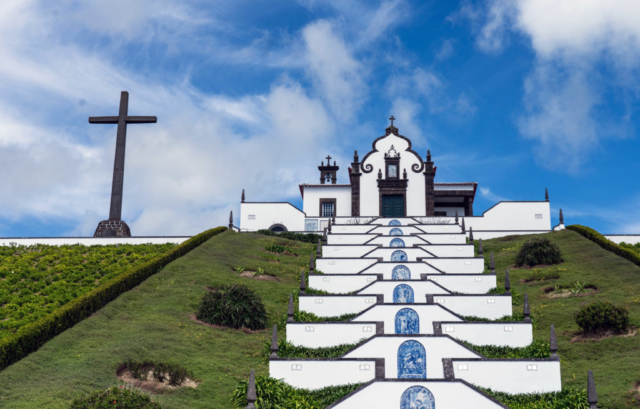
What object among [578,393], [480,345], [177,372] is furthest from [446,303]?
[177,372]

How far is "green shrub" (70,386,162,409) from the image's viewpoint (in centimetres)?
1451

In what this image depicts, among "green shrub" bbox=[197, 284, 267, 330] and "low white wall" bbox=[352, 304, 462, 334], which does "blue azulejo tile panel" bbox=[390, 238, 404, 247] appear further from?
"low white wall" bbox=[352, 304, 462, 334]

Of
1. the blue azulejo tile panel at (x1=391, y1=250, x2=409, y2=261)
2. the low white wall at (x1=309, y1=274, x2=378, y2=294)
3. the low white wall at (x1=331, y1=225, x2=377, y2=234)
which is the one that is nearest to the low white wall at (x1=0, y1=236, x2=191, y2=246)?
the low white wall at (x1=331, y1=225, x2=377, y2=234)

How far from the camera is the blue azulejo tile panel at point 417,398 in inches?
624

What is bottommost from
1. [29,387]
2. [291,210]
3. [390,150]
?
[29,387]

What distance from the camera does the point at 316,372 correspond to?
18516 millimetres

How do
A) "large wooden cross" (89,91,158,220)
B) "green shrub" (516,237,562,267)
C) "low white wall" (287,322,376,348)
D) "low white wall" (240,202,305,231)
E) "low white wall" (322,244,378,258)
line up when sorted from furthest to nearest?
1. "low white wall" (240,202,305,231)
2. "large wooden cross" (89,91,158,220)
3. "green shrub" (516,237,562,267)
4. "low white wall" (322,244,378,258)
5. "low white wall" (287,322,376,348)

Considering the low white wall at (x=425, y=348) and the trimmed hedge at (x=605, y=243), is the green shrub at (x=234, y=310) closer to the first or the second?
the low white wall at (x=425, y=348)

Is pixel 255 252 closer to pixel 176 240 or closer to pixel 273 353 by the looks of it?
pixel 176 240

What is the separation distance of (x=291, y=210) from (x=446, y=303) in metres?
25.7

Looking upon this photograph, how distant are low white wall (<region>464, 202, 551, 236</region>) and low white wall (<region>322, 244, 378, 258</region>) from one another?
1618cm

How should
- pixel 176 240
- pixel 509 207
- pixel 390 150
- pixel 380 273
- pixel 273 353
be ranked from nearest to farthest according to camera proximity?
pixel 273 353
pixel 380 273
pixel 176 240
pixel 509 207
pixel 390 150

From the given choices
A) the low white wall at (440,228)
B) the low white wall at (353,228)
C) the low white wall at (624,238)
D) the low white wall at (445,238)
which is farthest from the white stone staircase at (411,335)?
the low white wall at (624,238)

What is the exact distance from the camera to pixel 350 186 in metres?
49.8
